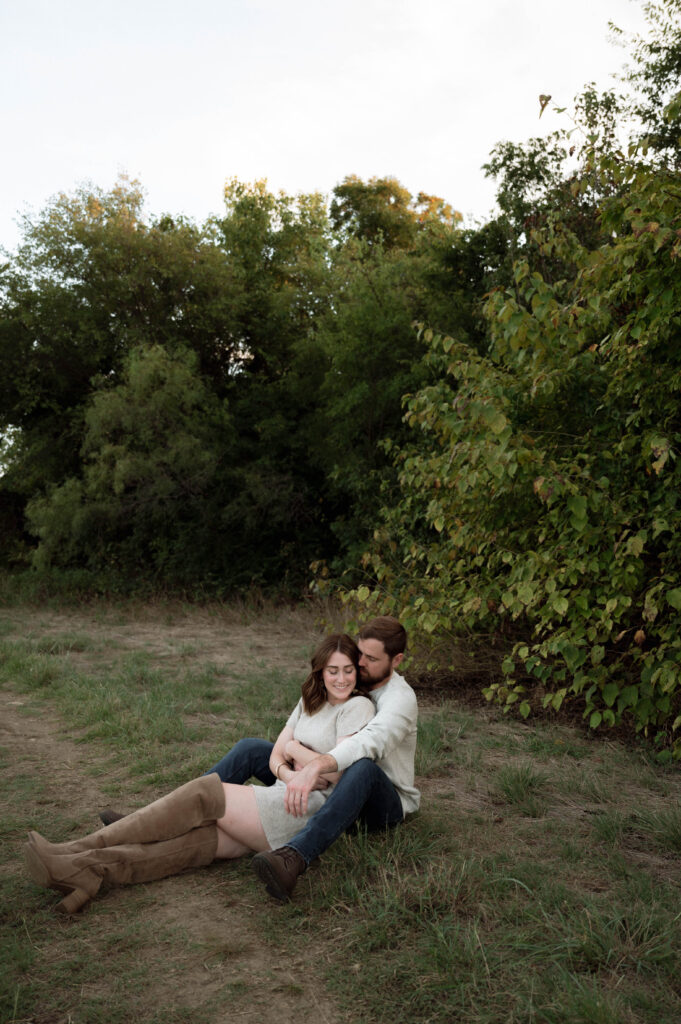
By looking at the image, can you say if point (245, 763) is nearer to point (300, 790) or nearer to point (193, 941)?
point (300, 790)

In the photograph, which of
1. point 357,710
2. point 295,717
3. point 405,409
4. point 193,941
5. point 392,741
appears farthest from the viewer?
point 405,409

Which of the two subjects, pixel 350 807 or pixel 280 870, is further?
pixel 350 807

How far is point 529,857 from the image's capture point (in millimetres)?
3686

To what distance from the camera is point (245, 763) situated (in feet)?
12.9

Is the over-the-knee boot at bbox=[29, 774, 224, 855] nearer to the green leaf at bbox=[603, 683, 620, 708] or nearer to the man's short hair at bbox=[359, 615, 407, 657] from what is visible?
the man's short hair at bbox=[359, 615, 407, 657]

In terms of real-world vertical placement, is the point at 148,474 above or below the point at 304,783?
above

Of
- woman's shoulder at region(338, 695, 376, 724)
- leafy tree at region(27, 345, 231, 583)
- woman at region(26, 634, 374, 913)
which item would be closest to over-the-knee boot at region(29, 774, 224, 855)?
woman at region(26, 634, 374, 913)

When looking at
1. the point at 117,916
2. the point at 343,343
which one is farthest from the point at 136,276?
the point at 117,916

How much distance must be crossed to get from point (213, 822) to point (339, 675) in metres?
0.83

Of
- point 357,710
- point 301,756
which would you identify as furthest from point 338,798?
point 357,710

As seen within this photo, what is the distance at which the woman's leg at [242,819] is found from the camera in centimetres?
353

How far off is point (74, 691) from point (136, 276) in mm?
10359

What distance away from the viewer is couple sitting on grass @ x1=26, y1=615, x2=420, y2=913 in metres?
3.23

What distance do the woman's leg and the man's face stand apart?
736 millimetres
